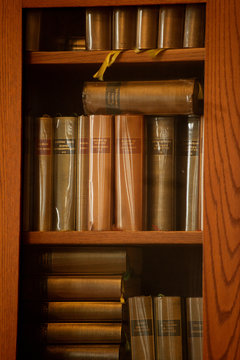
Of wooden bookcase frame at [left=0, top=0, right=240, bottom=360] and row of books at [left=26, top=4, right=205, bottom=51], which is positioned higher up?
row of books at [left=26, top=4, right=205, bottom=51]

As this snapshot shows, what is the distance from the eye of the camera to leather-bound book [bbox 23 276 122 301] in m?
1.08

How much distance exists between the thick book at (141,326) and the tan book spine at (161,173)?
163 mm

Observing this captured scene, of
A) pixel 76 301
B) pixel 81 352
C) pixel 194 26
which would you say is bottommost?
pixel 81 352

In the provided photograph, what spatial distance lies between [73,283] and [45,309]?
8 cm

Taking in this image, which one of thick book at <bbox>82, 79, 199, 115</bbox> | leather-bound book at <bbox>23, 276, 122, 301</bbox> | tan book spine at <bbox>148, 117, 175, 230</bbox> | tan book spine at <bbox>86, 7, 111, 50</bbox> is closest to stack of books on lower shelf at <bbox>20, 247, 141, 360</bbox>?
leather-bound book at <bbox>23, 276, 122, 301</bbox>

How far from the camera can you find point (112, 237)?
1.06 m

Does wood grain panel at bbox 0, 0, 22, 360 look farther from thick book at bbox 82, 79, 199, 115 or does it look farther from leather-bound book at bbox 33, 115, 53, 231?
thick book at bbox 82, 79, 199, 115

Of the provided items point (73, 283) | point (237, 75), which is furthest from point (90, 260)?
point (237, 75)

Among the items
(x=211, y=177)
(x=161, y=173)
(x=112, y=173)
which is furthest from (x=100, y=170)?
(x=211, y=177)

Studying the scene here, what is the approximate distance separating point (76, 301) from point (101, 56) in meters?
0.53

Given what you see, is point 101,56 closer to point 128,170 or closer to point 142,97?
point 142,97

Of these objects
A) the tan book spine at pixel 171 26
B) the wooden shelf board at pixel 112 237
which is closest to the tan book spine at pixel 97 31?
the tan book spine at pixel 171 26

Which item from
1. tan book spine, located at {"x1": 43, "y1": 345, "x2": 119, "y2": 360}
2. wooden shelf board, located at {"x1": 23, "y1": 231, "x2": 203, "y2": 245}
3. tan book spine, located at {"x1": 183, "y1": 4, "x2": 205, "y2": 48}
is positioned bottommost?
tan book spine, located at {"x1": 43, "y1": 345, "x2": 119, "y2": 360}

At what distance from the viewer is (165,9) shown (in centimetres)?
107
